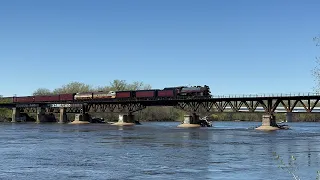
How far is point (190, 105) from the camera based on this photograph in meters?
121

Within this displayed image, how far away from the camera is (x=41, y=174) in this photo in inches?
1230

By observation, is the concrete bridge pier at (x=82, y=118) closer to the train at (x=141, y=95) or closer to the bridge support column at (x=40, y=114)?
the train at (x=141, y=95)

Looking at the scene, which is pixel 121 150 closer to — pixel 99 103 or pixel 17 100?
pixel 99 103

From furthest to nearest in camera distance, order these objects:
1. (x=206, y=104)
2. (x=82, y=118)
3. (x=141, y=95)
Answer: (x=82, y=118) < (x=141, y=95) < (x=206, y=104)

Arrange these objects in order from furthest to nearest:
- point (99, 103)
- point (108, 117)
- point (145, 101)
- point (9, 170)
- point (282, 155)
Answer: point (108, 117) < point (99, 103) < point (145, 101) < point (282, 155) < point (9, 170)

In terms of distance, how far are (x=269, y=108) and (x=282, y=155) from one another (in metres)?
60.2

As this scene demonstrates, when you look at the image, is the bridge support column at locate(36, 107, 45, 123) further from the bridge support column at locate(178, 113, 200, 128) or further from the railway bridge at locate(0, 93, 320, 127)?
the bridge support column at locate(178, 113, 200, 128)

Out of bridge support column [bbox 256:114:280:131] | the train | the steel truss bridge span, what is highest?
the train

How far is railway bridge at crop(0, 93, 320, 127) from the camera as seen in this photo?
102 meters

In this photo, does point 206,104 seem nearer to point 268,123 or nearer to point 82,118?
point 268,123

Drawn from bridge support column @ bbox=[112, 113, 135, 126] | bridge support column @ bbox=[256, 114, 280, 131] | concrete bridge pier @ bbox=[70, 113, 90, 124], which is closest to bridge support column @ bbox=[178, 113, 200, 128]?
bridge support column @ bbox=[256, 114, 280, 131]

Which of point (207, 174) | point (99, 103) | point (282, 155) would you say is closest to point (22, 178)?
point (207, 174)

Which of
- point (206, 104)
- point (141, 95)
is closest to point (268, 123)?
point (206, 104)

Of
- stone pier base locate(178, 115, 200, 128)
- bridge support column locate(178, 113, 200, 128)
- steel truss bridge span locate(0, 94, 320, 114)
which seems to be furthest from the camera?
bridge support column locate(178, 113, 200, 128)
